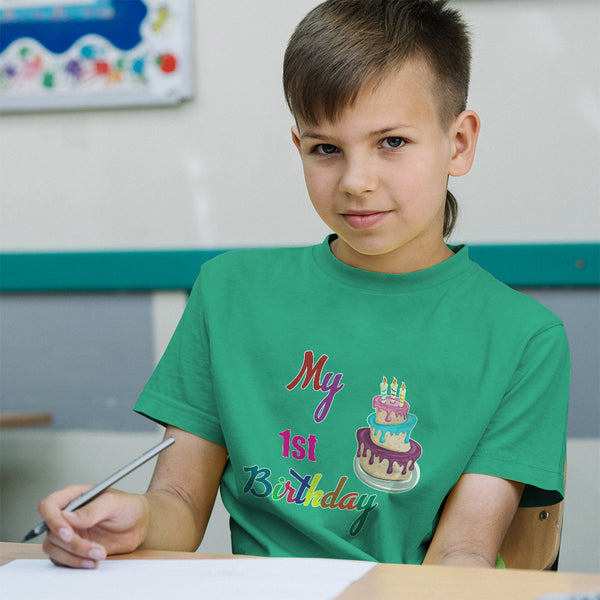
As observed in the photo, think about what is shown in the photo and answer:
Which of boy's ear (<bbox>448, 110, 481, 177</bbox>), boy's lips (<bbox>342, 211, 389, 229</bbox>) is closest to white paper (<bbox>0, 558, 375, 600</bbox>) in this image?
boy's lips (<bbox>342, 211, 389, 229</bbox>)

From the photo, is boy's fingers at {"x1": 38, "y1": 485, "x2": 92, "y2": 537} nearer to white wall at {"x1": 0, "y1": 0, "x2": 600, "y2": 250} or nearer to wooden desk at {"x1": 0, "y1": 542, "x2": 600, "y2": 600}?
wooden desk at {"x1": 0, "y1": 542, "x2": 600, "y2": 600}

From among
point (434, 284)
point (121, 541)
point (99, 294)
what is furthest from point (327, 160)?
point (99, 294)

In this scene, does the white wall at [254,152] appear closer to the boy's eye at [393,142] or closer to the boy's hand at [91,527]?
the boy's eye at [393,142]

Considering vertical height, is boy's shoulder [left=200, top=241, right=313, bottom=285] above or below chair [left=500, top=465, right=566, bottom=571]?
above

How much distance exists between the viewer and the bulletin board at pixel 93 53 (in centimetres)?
173

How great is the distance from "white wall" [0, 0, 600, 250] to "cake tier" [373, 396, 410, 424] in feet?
2.64

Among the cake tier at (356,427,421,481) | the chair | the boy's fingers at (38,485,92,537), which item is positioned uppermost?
the boy's fingers at (38,485,92,537)

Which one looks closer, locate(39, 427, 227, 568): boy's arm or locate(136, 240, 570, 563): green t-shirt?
locate(39, 427, 227, 568): boy's arm

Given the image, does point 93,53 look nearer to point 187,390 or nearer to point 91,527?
point 187,390

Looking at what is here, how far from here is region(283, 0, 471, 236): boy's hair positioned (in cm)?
87

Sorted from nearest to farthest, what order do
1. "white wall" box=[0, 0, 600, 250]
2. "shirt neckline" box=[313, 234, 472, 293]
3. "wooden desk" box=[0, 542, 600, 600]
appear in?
"wooden desk" box=[0, 542, 600, 600], "shirt neckline" box=[313, 234, 472, 293], "white wall" box=[0, 0, 600, 250]

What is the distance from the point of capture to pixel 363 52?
2.88 ft

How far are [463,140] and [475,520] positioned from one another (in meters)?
0.45

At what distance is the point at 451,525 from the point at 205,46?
1.24 m
